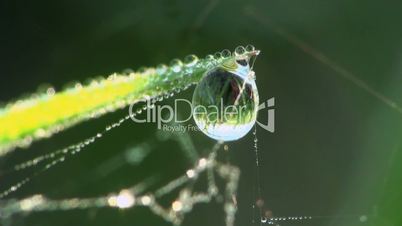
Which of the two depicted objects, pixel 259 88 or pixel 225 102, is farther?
pixel 259 88

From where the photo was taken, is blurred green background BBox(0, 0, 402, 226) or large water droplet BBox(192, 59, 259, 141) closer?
large water droplet BBox(192, 59, 259, 141)

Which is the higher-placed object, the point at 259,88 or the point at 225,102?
the point at 259,88

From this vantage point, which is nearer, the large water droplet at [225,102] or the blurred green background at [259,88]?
the large water droplet at [225,102]
